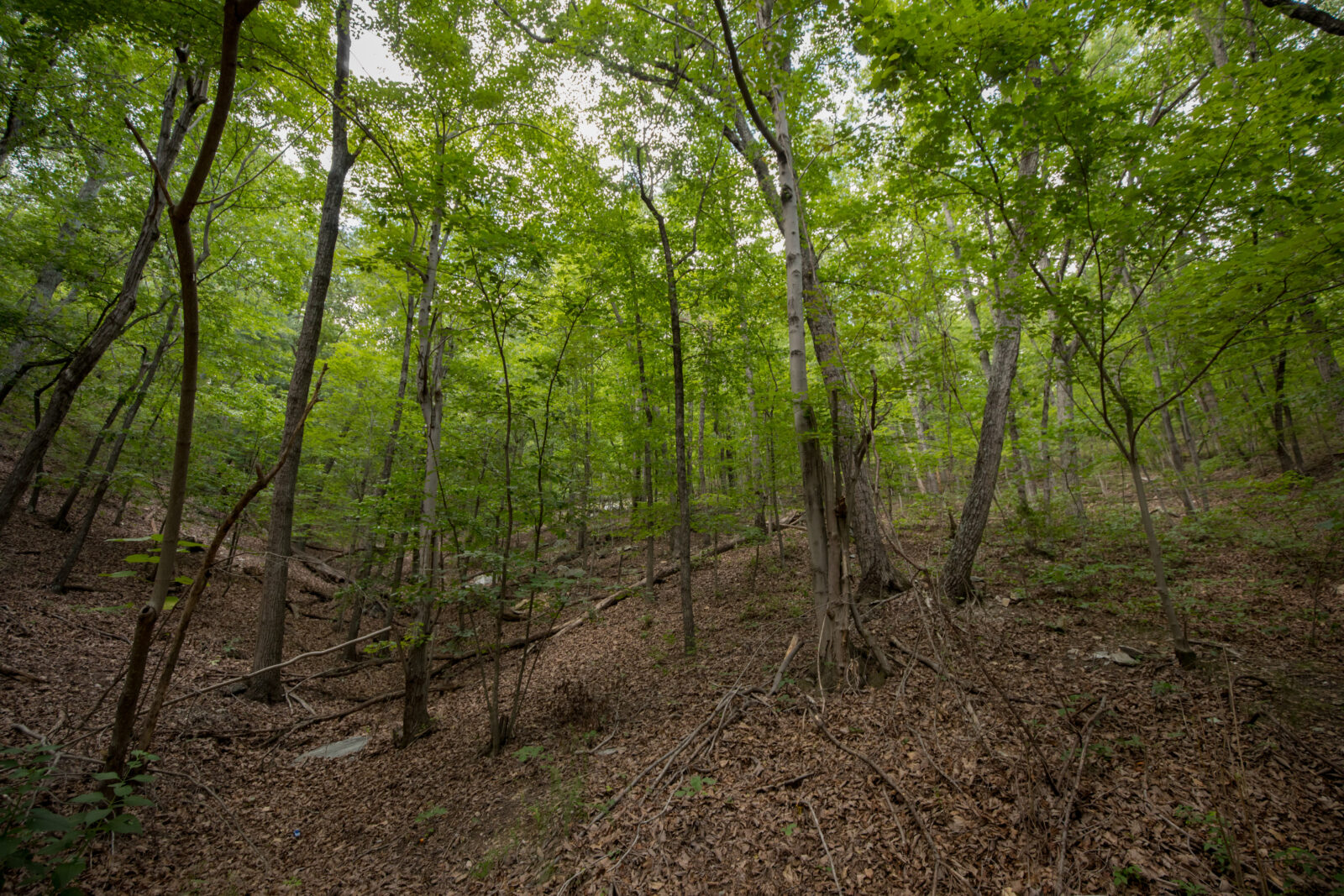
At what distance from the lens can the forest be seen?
3146 millimetres

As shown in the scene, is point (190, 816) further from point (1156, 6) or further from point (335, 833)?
point (1156, 6)

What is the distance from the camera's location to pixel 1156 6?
446 centimetres

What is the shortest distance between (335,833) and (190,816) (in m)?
1.14

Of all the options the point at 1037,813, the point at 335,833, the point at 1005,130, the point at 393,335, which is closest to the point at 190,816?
the point at 335,833

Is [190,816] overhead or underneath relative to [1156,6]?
underneath

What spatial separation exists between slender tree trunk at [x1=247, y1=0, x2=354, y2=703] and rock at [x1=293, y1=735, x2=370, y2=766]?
1.52m

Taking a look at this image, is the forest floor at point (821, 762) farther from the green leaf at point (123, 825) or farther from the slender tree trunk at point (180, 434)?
the slender tree trunk at point (180, 434)

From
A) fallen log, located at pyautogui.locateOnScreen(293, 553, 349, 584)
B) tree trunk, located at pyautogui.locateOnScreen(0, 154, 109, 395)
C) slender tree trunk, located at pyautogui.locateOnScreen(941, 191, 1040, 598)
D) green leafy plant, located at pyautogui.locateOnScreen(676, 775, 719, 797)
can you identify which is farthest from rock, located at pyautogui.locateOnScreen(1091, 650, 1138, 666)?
fallen log, located at pyautogui.locateOnScreen(293, 553, 349, 584)

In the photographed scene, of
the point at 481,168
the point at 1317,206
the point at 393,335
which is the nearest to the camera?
the point at 1317,206

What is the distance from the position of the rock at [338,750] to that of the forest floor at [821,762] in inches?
3.5

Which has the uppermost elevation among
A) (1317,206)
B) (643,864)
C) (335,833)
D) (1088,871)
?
(1317,206)

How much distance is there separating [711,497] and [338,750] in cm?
734

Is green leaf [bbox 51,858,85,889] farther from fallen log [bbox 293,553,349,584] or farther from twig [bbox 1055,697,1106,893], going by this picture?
fallen log [bbox 293,553,349,584]

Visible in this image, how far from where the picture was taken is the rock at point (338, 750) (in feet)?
18.2
